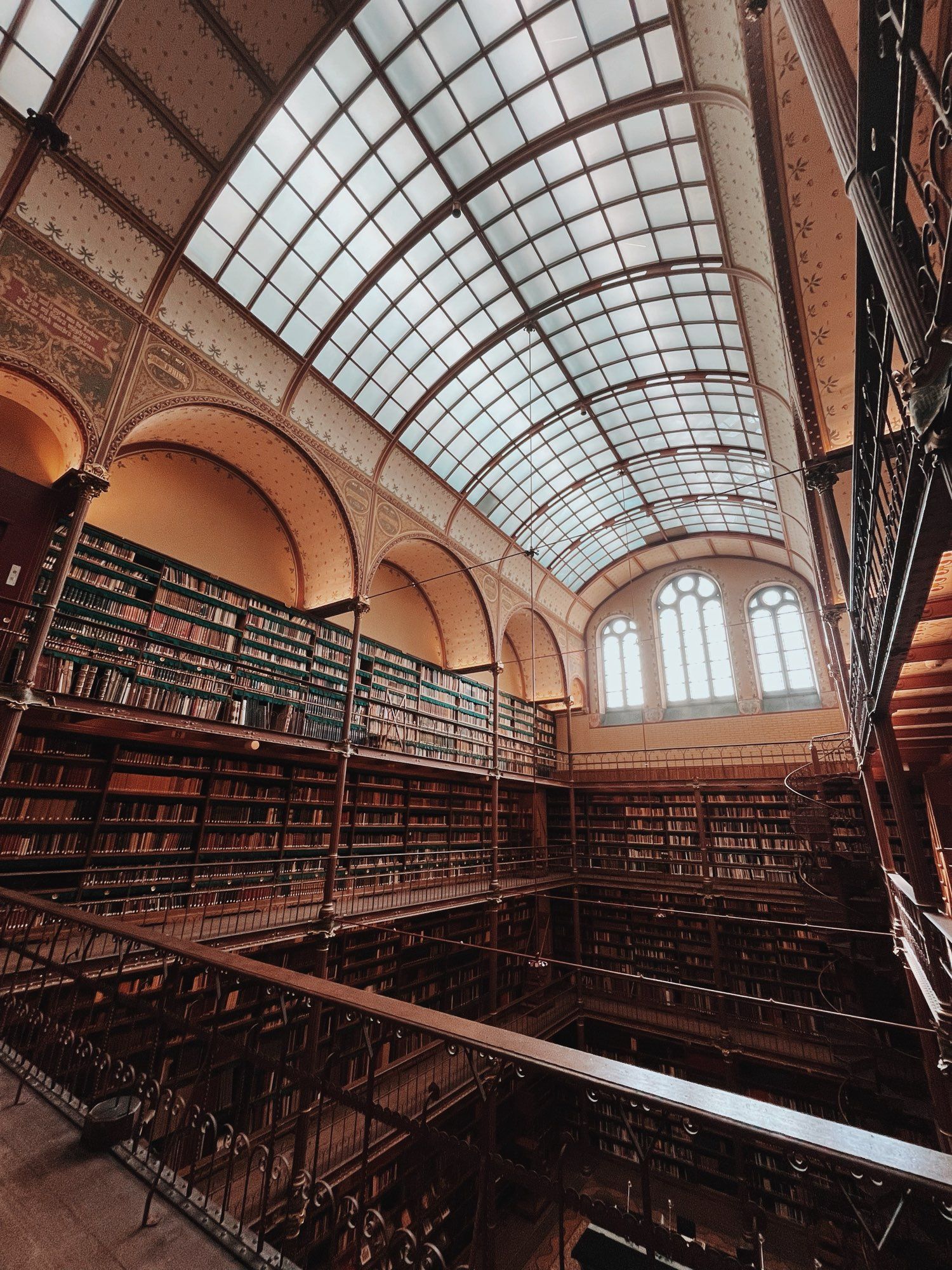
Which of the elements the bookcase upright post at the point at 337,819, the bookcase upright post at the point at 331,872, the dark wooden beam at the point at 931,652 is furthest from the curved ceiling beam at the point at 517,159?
the dark wooden beam at the point at 931,652

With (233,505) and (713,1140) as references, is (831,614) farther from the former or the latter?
(233,505)

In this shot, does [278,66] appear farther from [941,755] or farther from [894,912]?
[894,912]

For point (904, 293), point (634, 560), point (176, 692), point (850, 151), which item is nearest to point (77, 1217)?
point (904, 293)

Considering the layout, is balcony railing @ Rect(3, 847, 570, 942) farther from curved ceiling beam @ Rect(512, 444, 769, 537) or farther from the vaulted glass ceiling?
curved ceiling beam @ Rect(512, 444, 769, 537)

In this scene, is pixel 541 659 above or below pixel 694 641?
below

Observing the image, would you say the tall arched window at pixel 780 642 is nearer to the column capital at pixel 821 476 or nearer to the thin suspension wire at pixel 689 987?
the thin suspension wire at pixel 689 987

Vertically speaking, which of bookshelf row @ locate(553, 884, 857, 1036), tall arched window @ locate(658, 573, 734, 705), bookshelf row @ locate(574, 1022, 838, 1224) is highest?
tall arched window @ locate(658, 573, 734, 705)

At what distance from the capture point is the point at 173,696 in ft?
21.2

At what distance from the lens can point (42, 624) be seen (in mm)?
5281

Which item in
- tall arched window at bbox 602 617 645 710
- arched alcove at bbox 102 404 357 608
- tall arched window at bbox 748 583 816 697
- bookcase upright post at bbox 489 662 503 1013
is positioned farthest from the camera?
tall arched window at bbox 602 617 645 710

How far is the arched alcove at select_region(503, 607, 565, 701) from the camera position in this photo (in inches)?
609

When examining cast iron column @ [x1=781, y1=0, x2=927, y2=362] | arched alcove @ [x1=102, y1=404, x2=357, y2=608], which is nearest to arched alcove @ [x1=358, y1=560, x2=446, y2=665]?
arched alcove @ [x1=102, y1=404, x2=357, y2=608]

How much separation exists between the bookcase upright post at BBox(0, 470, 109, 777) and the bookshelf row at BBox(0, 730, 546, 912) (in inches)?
31.2

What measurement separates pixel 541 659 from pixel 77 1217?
14.4 metres
